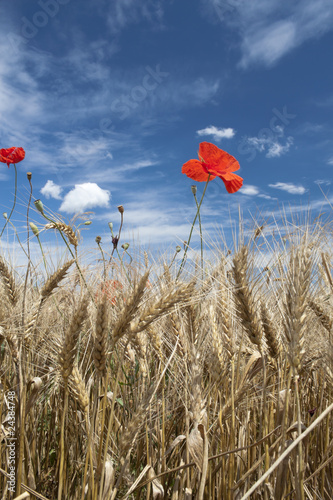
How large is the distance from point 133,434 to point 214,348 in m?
0.44

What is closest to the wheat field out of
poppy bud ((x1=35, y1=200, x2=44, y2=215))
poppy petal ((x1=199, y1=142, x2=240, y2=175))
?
poppy bud ((x1=35, y1=200, x2=44, y2=215))

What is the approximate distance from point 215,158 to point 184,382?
163 centimetres

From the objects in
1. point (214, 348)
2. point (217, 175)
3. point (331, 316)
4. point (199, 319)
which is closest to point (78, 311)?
point (214, 348)

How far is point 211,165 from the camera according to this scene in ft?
8.82

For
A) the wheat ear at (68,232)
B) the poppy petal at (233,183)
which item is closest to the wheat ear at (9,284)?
the wheat ear at (68,232)

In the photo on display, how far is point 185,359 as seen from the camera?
5.03 feet

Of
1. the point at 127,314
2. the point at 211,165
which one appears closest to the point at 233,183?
the point at 211,165

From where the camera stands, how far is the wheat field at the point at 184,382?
122cm

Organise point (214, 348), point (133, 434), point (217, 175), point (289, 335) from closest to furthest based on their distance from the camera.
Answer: point (289, 335)
point (133, 434)
point (214, 348)
point (217, 175)

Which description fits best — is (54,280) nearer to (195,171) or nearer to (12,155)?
(195,171)

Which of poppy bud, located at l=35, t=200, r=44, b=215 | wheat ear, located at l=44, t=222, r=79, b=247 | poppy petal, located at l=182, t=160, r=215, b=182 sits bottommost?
wheat ear, located at l=44, t=222, r=79, b=247

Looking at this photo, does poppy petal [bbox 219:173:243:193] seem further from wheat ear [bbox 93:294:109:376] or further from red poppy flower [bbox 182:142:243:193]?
wheat ear [bbox 93:294:109:376]

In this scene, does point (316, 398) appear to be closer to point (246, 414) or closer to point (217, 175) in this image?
point (246, 414)

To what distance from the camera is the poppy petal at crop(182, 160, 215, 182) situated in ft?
8.98
